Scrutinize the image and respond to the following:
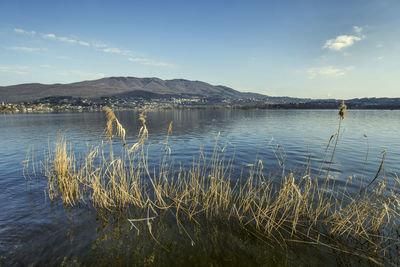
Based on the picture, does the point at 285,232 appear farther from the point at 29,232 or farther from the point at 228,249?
the point at 29,232

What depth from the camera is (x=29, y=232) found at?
22.3 feet

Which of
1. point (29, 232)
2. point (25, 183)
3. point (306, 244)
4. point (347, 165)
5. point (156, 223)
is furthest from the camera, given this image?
point (347, 165)

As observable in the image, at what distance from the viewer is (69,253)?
19.2 ft

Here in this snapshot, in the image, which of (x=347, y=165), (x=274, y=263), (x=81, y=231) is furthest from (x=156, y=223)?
(x=347, y=165)

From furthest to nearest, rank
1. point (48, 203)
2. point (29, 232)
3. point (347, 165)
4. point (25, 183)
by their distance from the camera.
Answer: point (347, 165) → point (25, 183) → point (48, 203) → point (29, 232)

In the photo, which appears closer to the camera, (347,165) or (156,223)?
(156,223)

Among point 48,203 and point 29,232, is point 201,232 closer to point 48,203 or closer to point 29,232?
point 29,232

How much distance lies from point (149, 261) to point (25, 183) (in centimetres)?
1089

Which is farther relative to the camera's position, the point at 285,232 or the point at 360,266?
the point at 285,232

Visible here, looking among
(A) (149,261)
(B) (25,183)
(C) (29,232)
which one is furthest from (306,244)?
(B) (25,183)

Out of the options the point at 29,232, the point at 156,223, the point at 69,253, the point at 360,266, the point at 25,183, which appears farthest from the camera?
the point at 25,183

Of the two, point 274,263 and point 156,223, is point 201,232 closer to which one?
point 156,223

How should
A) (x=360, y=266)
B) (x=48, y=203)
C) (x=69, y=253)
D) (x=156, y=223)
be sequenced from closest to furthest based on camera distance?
(x=360, y=266)
(x=69, y=253)
(x=156, y=223)
(x=48, y=203)

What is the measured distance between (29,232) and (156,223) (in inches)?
177
